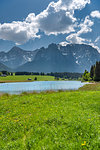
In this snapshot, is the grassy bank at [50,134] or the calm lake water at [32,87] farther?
the calm lake water at [32,87]

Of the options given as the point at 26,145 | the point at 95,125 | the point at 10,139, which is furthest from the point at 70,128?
the point at 10,139

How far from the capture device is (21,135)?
792 cm

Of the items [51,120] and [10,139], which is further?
[51,120]

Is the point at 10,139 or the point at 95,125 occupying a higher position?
the point at 95,125

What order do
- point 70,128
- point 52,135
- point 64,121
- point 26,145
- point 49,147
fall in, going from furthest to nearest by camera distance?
point 64,121
point 70,128
point 52,135
point 26,145
point 49,147

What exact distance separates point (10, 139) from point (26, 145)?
5.38 feet

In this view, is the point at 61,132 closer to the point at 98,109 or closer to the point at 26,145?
the point at 26,145

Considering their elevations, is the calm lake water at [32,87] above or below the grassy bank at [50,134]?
below

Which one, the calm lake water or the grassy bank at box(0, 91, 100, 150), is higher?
the grassy bank at box(0, 91, 100, 150)

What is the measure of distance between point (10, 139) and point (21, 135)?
765 mm

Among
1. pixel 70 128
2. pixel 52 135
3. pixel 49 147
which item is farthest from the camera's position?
pixel 70 128

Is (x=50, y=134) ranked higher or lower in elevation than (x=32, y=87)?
higher

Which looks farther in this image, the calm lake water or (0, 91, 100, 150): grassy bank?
the calm lake water

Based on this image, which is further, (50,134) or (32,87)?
(32,87)
